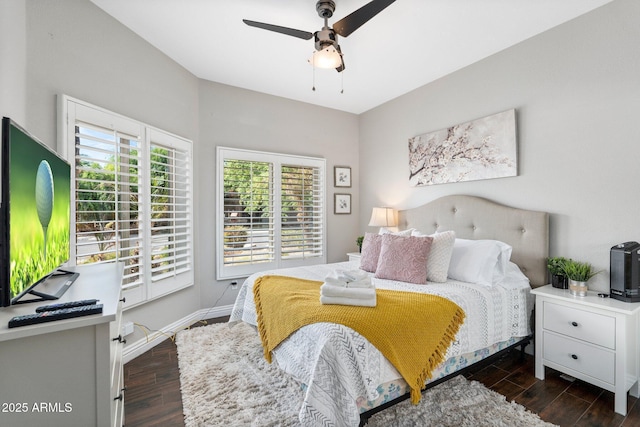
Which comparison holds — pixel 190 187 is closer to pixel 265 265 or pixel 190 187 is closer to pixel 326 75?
pixel 265 265

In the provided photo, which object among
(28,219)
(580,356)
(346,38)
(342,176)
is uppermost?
(346,38)

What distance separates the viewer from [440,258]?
8.30ft

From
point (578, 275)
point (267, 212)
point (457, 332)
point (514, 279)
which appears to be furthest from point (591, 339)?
point (267, 212)

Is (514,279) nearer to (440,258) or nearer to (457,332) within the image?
(440,258)

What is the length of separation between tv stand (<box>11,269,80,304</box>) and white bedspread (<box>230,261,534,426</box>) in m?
1.16

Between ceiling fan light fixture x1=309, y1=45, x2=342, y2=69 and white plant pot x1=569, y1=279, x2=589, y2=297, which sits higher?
ceiling fan light fixture x1=309, y1=45, x2=342, y2=69

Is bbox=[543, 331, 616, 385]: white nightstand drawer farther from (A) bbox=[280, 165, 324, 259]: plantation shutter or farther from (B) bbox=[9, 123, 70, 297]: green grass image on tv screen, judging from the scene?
(B) bbox=[9, 123, 70, 297]: green grass image on tv screen

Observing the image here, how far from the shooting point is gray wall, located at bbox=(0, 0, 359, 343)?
1.94 metres

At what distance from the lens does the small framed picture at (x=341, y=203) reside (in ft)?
15.1

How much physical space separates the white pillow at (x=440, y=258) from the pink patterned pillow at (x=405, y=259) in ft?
0.19

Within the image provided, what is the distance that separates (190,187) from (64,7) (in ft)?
5.80

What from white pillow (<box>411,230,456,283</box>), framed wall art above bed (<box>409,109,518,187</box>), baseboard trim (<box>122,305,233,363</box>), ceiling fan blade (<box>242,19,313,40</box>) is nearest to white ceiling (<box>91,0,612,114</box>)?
ceiling fan blade (<box>242,19,313,40</box>)

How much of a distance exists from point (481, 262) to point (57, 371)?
268 centimetres

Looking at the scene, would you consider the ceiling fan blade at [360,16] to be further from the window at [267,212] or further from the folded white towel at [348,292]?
the window at [267,212]
